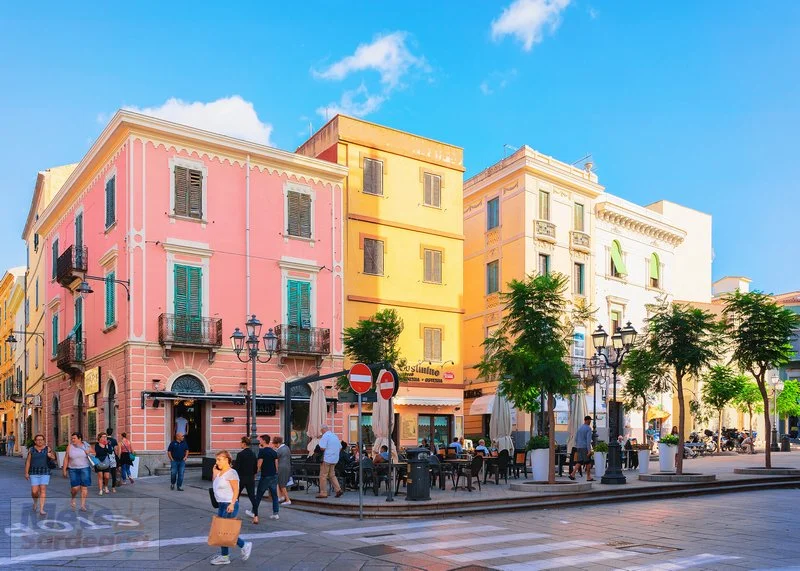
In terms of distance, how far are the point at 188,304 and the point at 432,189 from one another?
500 inches

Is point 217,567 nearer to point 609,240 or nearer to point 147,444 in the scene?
point 147,444

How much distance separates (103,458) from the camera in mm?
20406

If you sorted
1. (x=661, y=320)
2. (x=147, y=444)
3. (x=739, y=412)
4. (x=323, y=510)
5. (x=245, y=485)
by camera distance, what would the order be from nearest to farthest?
(x=245, y=485) → (x=323, y=510) → (x=661, y=320) → (x=147, y=444) → (x=739, y=412)

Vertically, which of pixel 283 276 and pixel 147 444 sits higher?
pixel 283 276

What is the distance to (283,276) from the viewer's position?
101ft

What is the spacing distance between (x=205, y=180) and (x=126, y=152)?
2.82 m

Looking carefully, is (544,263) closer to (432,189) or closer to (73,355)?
(432,189)

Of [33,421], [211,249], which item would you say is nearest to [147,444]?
[211,249]

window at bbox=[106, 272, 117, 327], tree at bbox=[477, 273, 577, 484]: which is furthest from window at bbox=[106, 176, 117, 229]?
tree at bbox=[477, 273, 577, 484]

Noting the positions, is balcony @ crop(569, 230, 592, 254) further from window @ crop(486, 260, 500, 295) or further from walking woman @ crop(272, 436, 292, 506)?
walking woman @ crop(272, 436, 292, 506)

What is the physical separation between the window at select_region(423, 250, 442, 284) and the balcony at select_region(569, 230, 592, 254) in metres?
A: 8.15

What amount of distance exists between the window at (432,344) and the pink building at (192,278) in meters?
4.82

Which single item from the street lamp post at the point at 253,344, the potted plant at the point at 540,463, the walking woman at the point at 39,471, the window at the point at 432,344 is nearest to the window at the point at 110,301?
the street lamp post at the point at 253,344

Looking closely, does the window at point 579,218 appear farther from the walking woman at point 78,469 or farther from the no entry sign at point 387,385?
the walking woman at point 78,469
